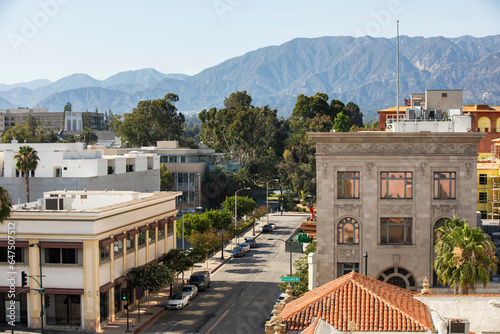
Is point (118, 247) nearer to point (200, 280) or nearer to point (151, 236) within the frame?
point (151, 236)

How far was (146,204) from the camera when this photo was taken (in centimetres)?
5159

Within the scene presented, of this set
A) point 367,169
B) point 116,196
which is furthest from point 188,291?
point 367,169

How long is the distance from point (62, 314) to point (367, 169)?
897 inches

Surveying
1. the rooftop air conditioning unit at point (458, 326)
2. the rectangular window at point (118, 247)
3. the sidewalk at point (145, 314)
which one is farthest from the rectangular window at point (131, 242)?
the rooftop air conditioning unit at point (458, 326)

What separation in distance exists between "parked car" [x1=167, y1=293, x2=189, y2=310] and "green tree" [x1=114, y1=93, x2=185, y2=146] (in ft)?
341

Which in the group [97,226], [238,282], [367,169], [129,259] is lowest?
[238,282]

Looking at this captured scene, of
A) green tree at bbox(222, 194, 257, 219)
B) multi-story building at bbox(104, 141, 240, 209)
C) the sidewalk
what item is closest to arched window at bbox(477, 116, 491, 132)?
green tree at bbox(222, 194, 257, 219)

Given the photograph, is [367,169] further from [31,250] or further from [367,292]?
[31,250]

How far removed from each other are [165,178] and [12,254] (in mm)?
69522

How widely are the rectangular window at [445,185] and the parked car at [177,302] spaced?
69.7 feet

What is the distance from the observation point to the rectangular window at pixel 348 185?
4097 centimetres

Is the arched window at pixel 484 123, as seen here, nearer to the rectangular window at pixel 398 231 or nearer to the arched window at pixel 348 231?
the rectangular window at pixel 398 231

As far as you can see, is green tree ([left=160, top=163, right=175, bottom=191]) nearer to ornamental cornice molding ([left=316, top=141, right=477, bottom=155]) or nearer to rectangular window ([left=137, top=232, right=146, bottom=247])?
rectangular window ([left=137, top=232, right=146, bottom=247])

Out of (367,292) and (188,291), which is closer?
(367,292)
